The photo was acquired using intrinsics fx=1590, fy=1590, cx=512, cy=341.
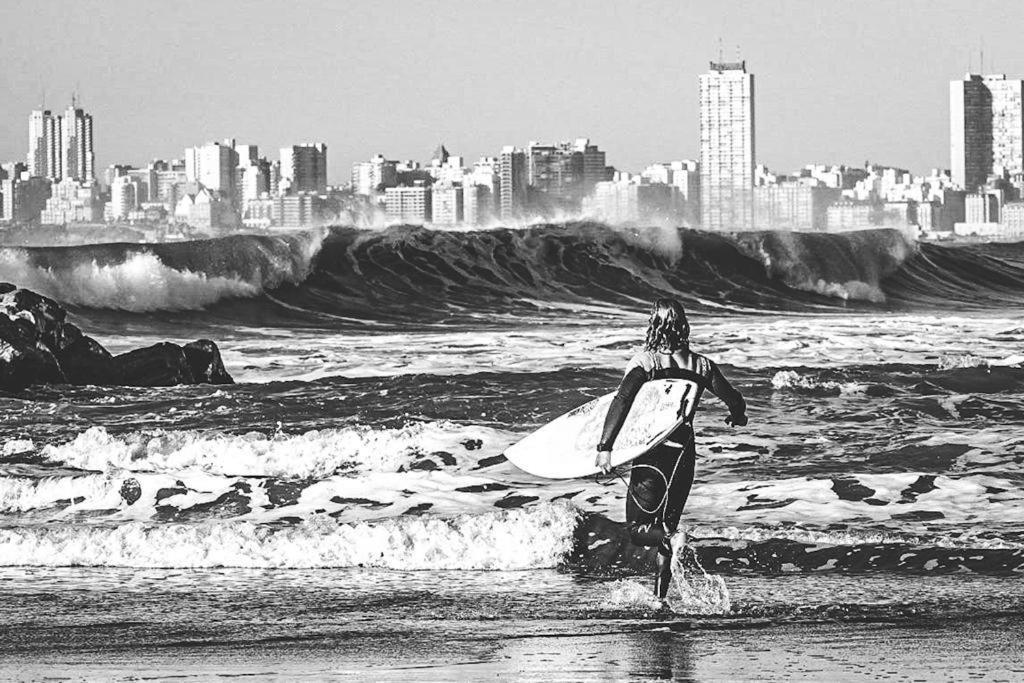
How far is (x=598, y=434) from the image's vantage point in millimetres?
6914

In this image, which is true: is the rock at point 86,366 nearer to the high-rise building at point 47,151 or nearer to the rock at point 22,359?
the rock at point 22,359

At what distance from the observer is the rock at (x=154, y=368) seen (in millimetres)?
15398

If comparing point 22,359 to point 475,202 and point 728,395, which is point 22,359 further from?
point 475,202

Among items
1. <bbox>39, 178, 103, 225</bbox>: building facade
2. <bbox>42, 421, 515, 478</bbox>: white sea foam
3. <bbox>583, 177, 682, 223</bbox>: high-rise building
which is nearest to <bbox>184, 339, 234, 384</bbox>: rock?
<bbox>42, 421, 515, 478</bbox>: white sea foam

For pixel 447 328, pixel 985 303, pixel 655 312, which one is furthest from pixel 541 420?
pixel 985 303

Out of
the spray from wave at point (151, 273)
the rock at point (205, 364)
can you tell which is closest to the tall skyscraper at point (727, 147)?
the spray from wave at point (151, 273)

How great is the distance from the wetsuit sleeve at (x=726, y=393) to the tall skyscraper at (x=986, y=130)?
178 meters

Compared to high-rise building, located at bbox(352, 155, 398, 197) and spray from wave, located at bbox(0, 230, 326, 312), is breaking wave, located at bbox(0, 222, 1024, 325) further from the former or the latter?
high-rise building, located at bbox(352, 155, 398, 197)

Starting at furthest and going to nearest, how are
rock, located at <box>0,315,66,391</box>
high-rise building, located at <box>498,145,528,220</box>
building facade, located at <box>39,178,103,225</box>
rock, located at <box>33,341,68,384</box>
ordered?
high-rise building, located at <box>498,145,528,220</box>, building facade, located at <box>39,178,103,225</box>, rock, located at <box>33,341,68,384</box>, rock, located at <box>0,315,66,391</box>

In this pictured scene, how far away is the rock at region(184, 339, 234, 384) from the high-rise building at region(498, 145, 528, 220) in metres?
96.4

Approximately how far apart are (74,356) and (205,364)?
4.20 feet

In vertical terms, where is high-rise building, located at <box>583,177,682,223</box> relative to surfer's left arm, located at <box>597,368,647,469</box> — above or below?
above

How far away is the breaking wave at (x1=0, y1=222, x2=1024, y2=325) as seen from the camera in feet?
101

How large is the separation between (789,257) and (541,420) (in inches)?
1113
